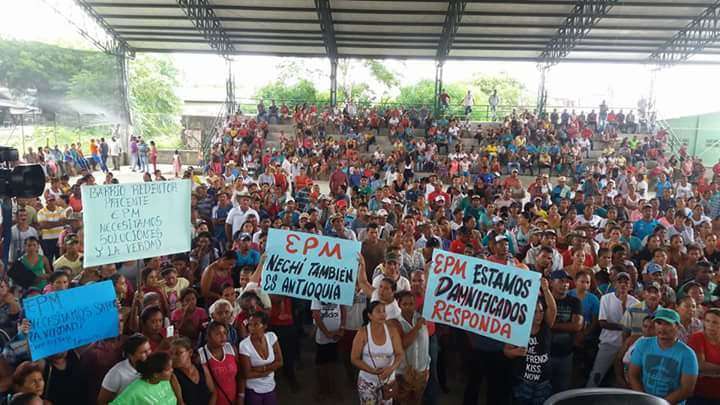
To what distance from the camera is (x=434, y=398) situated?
15.1 feet

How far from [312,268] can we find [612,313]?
3.02m

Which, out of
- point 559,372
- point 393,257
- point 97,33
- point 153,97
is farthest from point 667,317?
point 153,97

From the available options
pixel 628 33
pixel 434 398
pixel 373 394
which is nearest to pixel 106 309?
pixel 373 394

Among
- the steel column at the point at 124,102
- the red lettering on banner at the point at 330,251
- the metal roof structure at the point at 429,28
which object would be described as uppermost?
the metal roof structure at the point at 429,28

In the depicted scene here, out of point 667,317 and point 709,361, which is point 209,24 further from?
point 709,361

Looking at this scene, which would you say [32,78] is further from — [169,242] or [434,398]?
[434,398]

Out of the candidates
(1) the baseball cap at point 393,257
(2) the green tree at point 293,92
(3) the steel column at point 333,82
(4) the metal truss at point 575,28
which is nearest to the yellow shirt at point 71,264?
(1) the baseball cap at point 393,257

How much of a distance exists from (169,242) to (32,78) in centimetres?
3154

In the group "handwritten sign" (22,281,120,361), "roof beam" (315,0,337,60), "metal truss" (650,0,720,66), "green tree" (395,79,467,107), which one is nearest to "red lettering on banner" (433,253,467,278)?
"handwritten sign" (22,281,120,361)

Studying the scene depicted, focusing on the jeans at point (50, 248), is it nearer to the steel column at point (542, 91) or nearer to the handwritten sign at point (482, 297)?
the handwritten sign at point (482, 297)

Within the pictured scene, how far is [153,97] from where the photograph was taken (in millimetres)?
46531

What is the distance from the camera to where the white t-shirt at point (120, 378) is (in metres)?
3.37

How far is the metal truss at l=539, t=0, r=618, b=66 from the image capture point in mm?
19281

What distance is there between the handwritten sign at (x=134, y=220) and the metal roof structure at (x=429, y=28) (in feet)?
55.0
